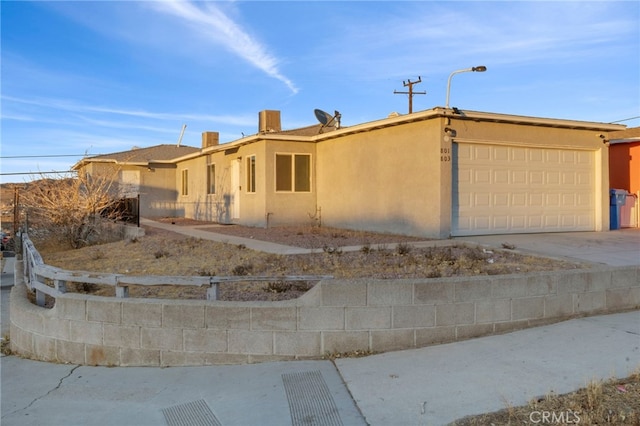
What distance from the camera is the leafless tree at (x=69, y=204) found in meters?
14.8

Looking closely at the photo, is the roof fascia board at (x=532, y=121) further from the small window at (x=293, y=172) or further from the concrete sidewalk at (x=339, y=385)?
the concrete sidewalk at (x=339, y=385)

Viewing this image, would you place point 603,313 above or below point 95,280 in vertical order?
below

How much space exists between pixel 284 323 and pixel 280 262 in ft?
12.3

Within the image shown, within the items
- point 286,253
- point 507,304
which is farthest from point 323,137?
point 507,304

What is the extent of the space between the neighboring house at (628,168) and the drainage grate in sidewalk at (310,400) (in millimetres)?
15578

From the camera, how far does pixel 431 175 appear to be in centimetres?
1312

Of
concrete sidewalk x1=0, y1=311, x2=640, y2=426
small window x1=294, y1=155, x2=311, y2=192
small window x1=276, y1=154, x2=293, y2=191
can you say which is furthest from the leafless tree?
concrete sidewalk x1=0, y1=311, x2=640, y2=426

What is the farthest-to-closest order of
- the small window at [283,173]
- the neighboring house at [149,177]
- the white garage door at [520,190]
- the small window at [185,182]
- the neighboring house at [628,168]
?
the neighboring house at [149,177] → the small window at [185,182] → the small window at [283,173] → the neighboring house at [628,168] → the white garage door at [520,190]

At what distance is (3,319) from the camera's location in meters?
8.60

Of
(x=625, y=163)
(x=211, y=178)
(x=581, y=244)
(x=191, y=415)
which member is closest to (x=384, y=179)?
(x=581, y=244)

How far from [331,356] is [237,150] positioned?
49.5ft

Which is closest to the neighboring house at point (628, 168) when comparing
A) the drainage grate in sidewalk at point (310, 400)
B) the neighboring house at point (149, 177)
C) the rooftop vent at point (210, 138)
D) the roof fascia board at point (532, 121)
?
the roof fascia board at point (532, 121)

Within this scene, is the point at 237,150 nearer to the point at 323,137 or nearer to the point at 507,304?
the point at 323,137

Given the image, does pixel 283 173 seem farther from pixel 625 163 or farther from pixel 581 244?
pixel 625 163
